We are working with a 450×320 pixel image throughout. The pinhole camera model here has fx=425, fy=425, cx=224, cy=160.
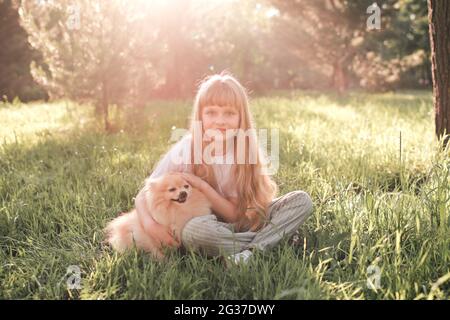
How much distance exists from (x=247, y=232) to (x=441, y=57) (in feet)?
9.00

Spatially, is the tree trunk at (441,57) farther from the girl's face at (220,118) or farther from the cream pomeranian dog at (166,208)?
the cream pomeranian dog at (166,208)

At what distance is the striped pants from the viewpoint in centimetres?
241

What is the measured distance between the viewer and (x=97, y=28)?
6.06 m

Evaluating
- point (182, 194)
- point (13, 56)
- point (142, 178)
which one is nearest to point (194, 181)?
point (182, 194)

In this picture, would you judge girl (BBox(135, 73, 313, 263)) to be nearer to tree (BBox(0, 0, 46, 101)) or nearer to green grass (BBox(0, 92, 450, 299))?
green grass (BBox(0, 92, 450, 299))

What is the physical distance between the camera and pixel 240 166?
2730 millimetres

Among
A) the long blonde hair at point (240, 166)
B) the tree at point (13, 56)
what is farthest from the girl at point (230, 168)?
the tree at point (13, 56)

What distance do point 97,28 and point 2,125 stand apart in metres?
1.87

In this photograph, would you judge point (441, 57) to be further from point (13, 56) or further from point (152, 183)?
point (13, 56)

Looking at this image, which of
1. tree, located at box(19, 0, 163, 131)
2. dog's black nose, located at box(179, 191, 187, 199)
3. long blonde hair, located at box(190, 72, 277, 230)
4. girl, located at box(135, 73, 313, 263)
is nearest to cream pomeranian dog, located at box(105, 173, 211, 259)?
dog's black nose, located at box(179, 191, 187, 199)

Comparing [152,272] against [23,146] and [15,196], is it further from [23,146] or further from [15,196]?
[23,146]

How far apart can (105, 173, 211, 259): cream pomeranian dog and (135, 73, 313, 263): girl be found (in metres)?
0.10
